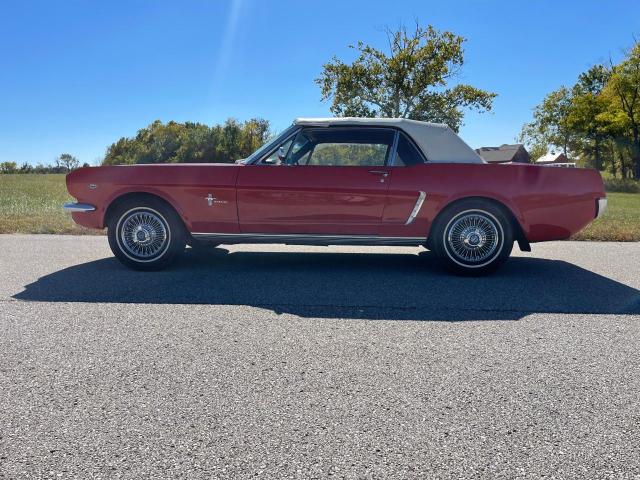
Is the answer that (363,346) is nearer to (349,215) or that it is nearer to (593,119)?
(349,215)

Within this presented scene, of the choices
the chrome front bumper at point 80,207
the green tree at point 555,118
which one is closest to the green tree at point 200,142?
the green tree at point 555,118

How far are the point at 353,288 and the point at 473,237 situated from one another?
56.2 inches

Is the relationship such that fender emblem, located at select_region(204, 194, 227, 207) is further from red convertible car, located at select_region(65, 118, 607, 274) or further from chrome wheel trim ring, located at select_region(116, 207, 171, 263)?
chrome wheel trim ring, located at select_region(116, 207, 171, 263)

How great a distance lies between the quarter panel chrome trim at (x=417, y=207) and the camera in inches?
210

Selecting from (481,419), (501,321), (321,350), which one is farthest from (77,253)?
(481,419)

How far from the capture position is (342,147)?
5.67 m

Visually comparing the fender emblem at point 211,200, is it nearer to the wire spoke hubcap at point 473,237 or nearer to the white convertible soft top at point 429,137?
the white convertible soft top at point 429,137

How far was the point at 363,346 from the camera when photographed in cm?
329

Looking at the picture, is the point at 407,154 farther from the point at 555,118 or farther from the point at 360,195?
the point at 555,118

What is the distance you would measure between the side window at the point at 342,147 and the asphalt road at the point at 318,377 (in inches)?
47.6

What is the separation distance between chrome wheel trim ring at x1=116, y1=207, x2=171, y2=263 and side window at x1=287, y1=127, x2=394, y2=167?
1.52 m

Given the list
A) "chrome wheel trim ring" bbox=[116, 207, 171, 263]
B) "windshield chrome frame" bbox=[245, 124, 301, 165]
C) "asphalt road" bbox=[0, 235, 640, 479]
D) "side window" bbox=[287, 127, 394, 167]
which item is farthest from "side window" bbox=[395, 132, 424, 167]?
"chrome wheel trim ring" bbox=[116, 207, 171, 263]

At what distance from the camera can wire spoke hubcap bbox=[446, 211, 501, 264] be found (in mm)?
5363

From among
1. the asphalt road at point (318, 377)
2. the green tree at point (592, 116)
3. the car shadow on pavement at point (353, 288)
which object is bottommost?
the asphalt road at point (318, 377)
